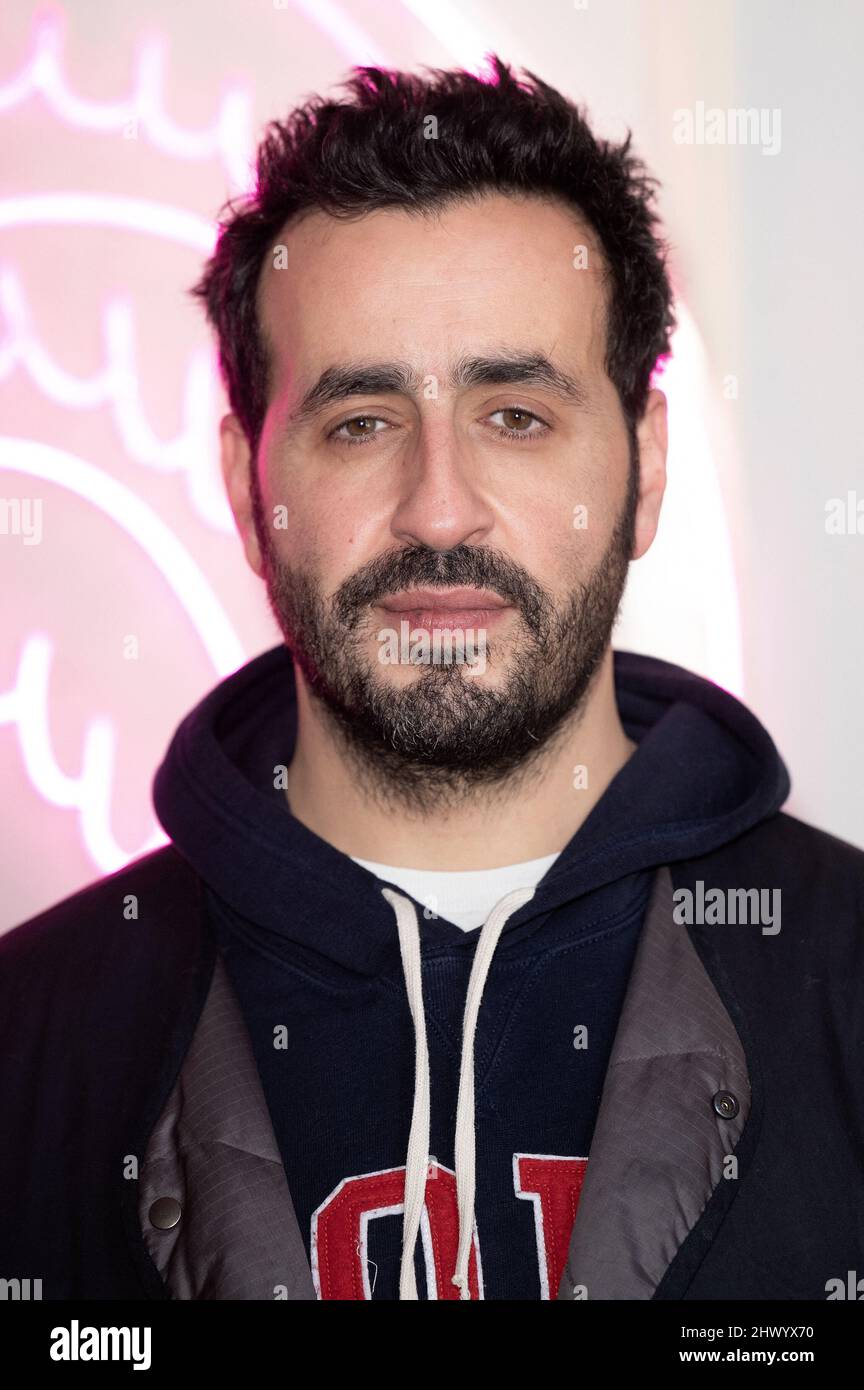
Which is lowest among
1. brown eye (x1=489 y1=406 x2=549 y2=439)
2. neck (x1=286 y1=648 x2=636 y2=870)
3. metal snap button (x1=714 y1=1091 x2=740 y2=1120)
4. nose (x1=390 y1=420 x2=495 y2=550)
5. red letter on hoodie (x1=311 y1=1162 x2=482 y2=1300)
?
red letter on hoodie (x1=311 y1=1162 x2=482 y2=1300)

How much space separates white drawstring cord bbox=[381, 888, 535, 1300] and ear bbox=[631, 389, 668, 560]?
1.98ft

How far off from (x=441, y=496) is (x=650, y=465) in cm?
47

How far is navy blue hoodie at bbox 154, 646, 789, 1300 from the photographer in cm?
159

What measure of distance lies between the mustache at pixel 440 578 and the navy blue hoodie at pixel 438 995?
10.9 inches

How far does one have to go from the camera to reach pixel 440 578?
1.77 meters

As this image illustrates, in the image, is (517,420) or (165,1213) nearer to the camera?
(165,1213)

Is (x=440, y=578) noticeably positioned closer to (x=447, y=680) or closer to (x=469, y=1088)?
(x=447, y=680)

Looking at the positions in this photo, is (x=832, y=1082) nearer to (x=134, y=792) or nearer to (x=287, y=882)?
(x=287, y=882)

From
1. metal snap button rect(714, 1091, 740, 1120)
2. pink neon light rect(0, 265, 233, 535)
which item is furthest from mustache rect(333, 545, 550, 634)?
pink neon light rect(0, 265, 233, 535)

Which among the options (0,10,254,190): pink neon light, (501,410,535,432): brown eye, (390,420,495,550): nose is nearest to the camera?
(390,420,495,550): nose

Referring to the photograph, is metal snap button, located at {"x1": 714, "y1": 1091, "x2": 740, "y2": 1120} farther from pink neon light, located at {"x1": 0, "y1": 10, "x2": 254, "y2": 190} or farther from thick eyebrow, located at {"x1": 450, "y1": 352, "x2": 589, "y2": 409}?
pink neon light, located at {"x1": 0, "y1": 10, "x2": 254, "y2": 190}

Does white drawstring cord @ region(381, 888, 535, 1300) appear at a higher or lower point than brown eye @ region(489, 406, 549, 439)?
lower

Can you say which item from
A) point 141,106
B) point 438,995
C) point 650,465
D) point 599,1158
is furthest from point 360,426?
point 141,106
